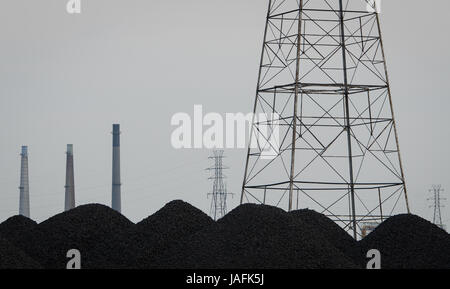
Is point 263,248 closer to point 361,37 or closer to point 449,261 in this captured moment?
point 449,261

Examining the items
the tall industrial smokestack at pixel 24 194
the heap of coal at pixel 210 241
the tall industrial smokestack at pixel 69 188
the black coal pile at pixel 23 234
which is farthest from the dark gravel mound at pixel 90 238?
the tall industrial smokestack at pixel 24 194

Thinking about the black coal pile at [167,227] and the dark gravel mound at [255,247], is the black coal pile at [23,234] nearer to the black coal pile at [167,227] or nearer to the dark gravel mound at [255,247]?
the black coal pile at [167,227]

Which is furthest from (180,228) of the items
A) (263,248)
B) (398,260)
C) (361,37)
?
(361,37)

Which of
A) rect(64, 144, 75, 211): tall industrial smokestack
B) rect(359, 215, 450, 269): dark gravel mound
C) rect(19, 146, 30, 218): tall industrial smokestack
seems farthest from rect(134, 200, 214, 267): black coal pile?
rect(19, 146, 30, 218): tall industrial smokestack

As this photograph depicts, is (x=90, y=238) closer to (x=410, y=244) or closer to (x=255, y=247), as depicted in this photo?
(x=255, y=247)

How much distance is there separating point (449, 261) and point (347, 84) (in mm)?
10629

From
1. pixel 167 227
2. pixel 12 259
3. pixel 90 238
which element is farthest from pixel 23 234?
pixel 12 259

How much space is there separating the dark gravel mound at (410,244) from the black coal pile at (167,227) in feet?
18.0

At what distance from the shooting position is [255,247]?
22.9 m

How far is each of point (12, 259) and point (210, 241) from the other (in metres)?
5.54

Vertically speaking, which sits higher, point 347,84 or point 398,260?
point 347,84

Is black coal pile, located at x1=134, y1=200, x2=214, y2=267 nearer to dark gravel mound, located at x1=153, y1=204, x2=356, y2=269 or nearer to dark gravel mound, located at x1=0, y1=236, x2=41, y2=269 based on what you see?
dark gravel mound, located at x1=153, y1=204, x2=356, y2=269

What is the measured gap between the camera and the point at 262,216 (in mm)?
24984
